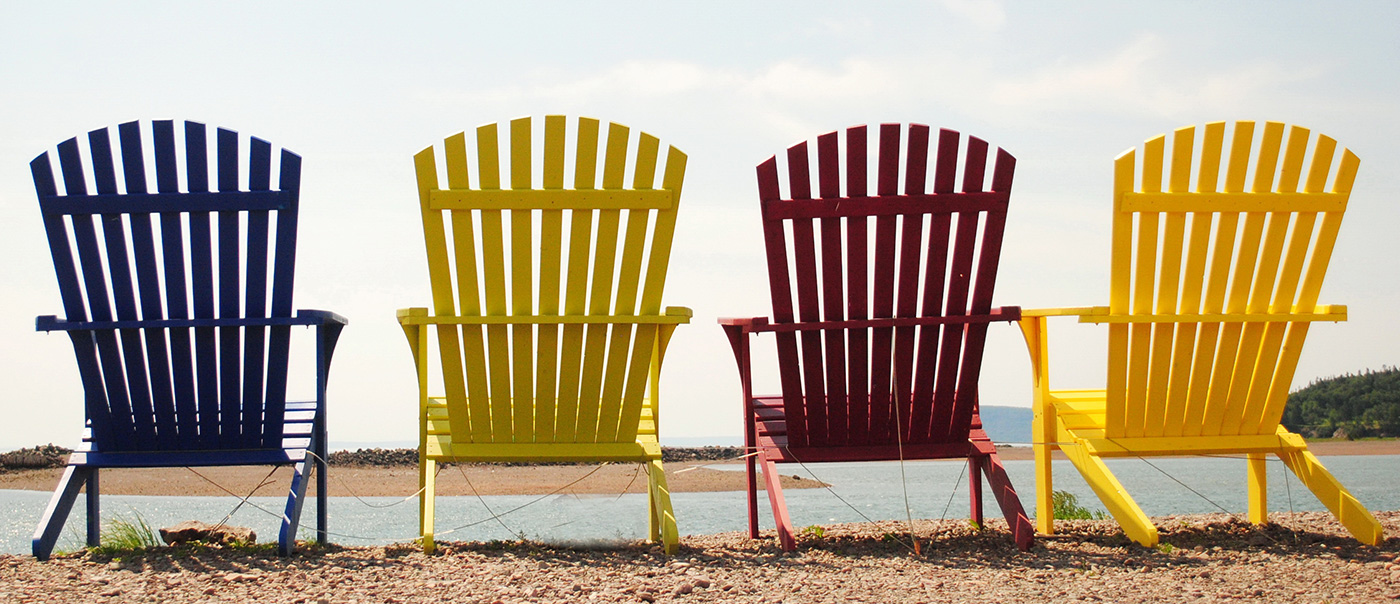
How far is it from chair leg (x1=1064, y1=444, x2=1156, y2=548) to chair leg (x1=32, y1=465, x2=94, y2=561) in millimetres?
4218

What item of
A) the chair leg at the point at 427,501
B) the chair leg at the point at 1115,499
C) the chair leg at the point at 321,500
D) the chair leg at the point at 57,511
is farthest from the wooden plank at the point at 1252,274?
the chair leg at the point at 57,511

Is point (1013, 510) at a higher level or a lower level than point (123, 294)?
lower

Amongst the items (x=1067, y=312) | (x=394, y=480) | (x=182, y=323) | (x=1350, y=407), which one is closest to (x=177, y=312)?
(x=182, y=323)

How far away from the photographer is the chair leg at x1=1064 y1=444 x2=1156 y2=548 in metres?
4.14

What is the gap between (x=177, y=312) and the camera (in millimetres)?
4340

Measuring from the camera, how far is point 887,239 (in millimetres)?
4156

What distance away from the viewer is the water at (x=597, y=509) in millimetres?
4496

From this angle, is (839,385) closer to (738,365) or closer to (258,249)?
(738,365)

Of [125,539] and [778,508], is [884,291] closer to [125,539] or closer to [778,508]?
[778,508]

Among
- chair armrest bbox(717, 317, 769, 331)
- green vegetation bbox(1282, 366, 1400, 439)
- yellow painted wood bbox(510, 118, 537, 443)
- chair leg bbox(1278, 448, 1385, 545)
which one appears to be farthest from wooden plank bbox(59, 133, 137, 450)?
green vegetation bbox(1282, 366, 1400, 439)

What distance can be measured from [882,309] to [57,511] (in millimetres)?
3530

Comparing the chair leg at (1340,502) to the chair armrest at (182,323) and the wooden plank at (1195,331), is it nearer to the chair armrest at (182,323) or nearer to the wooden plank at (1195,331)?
the wooden plank at (1195,331)

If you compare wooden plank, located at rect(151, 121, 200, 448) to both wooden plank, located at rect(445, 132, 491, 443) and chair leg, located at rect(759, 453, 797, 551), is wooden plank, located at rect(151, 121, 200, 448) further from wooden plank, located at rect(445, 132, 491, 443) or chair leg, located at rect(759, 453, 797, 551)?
chair leg, located at rect(759, 453, 797, 551)

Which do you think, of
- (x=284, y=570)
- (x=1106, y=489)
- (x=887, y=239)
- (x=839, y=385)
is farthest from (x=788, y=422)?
(x=284, y=570)
